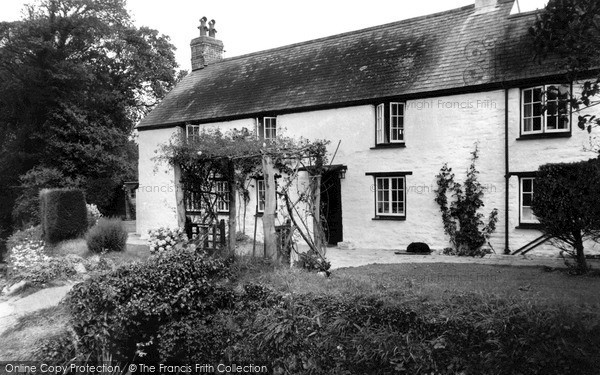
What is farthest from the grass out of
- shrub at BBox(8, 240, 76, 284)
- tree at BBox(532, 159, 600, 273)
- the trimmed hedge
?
tree at BBox(532, 159, 600, 273)

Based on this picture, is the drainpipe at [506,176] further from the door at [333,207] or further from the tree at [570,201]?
the door at [333,207]

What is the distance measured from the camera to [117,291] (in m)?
7.39

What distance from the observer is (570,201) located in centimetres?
1045

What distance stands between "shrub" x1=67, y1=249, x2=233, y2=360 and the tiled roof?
10.9m

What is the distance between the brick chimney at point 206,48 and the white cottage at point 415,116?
19.9 feet

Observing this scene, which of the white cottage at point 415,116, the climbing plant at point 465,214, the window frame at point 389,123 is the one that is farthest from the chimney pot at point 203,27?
the climbing plant at point 465,214

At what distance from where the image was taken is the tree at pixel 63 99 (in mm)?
29969

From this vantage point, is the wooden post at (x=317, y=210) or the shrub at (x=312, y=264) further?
the wooden post at (x=317, y=210)

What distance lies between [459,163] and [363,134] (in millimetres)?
3614

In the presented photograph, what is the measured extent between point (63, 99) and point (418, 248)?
1002 inches

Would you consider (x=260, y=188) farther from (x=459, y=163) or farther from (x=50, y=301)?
(x=50, y=301)

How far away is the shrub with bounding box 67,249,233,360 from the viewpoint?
7.19 meters

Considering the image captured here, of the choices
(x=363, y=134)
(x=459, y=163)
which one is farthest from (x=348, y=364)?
(x=363, y=134)

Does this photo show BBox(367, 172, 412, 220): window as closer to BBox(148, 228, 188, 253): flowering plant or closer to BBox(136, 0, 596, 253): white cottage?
BBox(136, 0, 596, 253): white cottage
